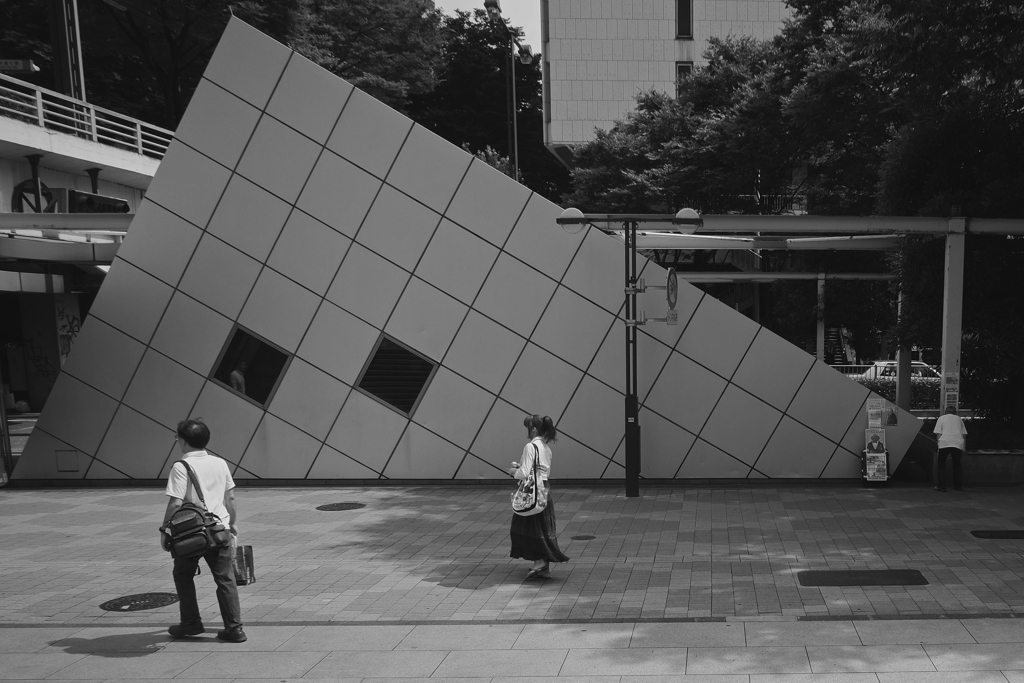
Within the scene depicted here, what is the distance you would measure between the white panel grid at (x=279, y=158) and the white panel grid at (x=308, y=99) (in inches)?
6.7

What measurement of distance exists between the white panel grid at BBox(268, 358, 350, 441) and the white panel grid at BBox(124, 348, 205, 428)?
5.06ft

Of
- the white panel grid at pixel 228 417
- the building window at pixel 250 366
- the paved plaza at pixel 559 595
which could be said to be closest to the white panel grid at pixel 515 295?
the paved plaza at pixel 559 595

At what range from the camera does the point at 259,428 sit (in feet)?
51.5

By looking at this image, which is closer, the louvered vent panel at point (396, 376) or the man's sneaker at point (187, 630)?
the man's sneaker at point (187, 630)

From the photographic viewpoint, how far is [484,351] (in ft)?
50.4

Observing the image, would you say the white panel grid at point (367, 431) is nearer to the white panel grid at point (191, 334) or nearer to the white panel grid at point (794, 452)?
the white panel grid at point (191, 334)

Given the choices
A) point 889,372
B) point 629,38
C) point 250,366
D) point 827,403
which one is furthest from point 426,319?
point 629,38

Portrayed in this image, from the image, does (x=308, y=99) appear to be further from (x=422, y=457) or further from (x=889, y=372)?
(x=889, y=372)

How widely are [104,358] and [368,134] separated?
638 cm

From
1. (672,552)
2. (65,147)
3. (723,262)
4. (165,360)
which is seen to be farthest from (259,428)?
(723,262)

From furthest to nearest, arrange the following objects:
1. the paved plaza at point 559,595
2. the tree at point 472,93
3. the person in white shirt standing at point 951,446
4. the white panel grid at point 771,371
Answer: the tree at point 472,93 < the white panel grid at point 771,371 < the person in white shirt standing at point 951,446 < the paved plaza at point 559,595

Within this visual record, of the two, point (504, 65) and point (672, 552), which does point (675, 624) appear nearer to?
point (672, 552)

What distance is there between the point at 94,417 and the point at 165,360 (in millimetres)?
1728

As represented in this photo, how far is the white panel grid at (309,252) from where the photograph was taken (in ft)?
50.7
